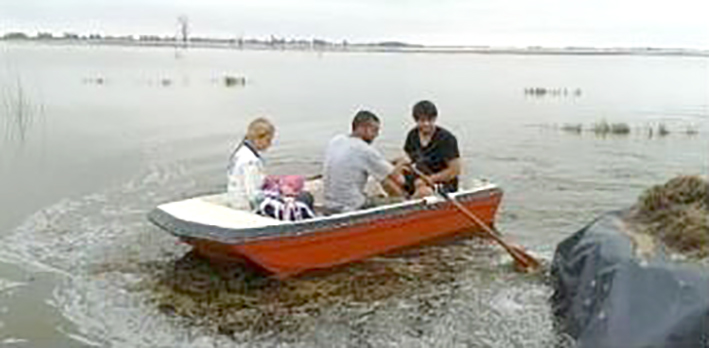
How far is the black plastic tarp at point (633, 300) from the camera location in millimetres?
5375

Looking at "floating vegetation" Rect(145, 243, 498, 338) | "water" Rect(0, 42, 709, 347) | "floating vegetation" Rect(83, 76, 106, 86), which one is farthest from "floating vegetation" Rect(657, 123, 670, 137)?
"floating vegetation" Rect(83, 76, 106, 86)

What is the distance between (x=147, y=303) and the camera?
764 cm

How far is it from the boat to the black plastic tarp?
2.41 metres

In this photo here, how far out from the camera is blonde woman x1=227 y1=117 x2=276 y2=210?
8375 mm

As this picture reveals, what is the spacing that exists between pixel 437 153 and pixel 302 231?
259 cm

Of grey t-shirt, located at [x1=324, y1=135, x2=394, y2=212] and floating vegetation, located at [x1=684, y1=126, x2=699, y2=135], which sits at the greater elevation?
grey t-shirt, located at [x1=324, y1=135, x2=394, y2=212]

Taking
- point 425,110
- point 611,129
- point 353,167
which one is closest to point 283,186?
point 353,167

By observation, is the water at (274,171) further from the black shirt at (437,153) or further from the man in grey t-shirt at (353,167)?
the black shirt at (437,153)

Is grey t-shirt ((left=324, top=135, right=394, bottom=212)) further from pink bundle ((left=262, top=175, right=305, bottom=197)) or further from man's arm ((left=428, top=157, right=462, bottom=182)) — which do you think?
man's arm ((left=428, top=157, right=462, bottom=182))

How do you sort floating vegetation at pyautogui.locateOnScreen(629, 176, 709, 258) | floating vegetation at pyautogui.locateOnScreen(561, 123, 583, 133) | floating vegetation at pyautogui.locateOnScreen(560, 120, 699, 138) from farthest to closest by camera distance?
floating vegetation at pyautogui.locateOnScreen(561, 123, 583, 133) → floating vegetation at pyautogui.locateOnScreen(560, 120, 699, 138) → floating vegetation at pyautogui.locateOnScreen(629, 176, 709, 258)

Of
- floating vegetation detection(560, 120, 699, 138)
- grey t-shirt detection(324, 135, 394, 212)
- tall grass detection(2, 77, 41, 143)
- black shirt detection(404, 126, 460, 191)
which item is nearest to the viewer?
grey t-shirt detection(324, 135, 394, 212)

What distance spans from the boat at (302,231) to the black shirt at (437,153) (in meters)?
0.44

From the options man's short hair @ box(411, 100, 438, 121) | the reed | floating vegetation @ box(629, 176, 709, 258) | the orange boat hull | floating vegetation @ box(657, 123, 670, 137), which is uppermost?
man's short hair @ box(411, 100, 438, 121)

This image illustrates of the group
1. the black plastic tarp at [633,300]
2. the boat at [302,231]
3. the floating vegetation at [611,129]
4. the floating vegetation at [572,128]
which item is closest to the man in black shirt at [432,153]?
the boat at [302,231]
